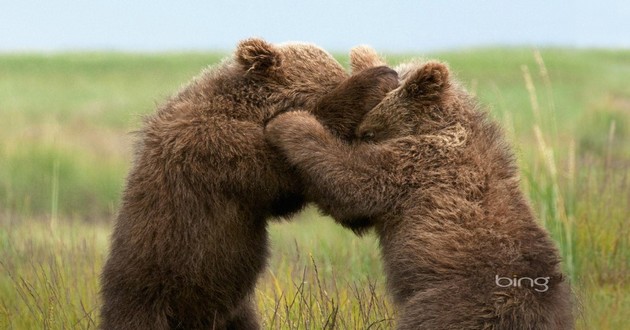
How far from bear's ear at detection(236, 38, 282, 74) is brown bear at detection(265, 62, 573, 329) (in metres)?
0.30

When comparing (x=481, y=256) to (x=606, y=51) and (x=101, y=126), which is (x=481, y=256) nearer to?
(x=101, y=126)

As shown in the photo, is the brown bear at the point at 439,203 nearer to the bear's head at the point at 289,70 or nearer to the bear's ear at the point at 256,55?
the bear's head at the point at 289,70

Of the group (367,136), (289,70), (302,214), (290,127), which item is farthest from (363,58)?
(302,214)

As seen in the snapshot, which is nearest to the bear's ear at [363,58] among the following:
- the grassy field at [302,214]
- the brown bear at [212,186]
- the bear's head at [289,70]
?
the bear's head at [289,70]

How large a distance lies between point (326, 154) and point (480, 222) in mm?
704

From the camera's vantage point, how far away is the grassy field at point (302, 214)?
226 inches

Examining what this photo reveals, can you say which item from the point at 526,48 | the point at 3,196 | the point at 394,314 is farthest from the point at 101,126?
the point at 526,48

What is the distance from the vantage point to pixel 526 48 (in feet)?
100

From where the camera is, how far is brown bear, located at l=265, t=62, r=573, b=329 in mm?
4102

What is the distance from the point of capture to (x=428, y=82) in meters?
4.48

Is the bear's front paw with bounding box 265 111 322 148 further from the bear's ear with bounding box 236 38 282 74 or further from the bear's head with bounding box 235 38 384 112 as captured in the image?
the bear's ear with bounding box 236 38 282 74

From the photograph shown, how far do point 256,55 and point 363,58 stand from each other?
0.55 m

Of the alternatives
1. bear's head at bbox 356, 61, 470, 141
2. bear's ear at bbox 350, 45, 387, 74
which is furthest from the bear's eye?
bear's ear at bbox 350, 45, 387, 74

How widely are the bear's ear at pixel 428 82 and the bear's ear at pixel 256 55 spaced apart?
0.62 m
